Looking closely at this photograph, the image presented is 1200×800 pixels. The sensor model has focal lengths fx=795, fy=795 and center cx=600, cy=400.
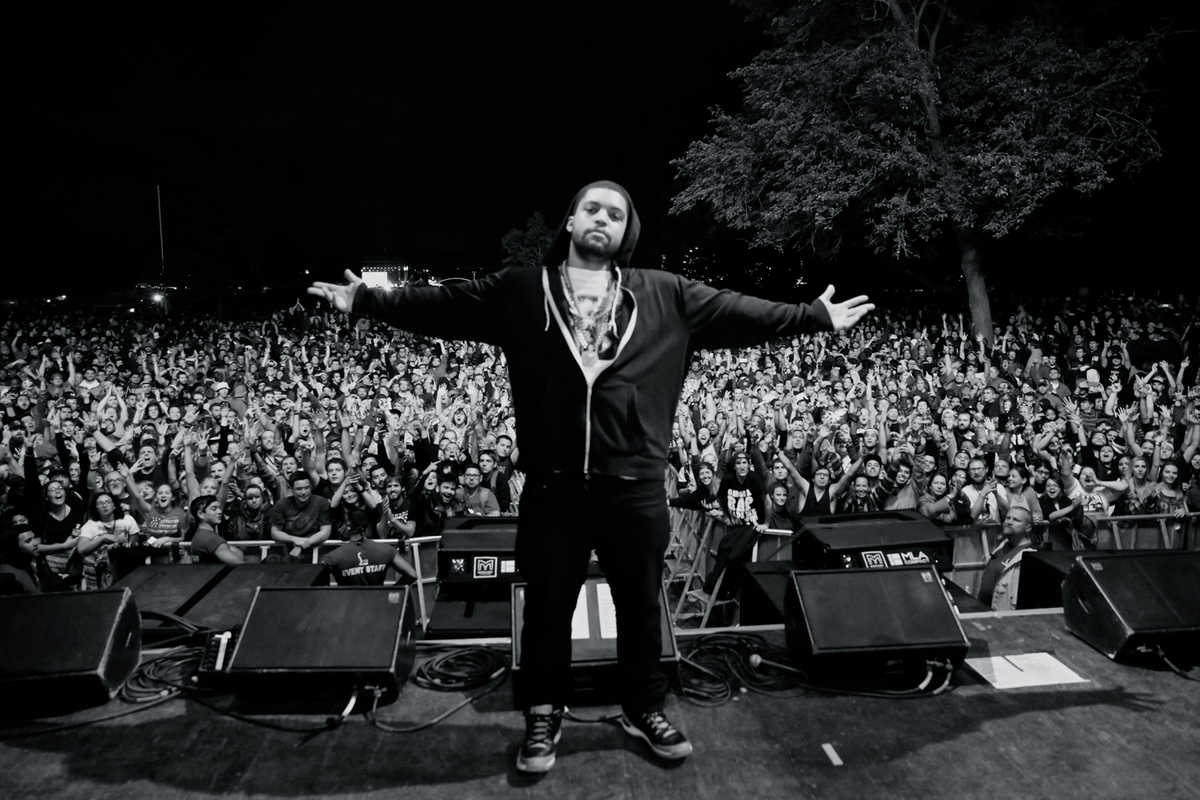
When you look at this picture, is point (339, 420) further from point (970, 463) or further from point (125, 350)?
point (125, 350)

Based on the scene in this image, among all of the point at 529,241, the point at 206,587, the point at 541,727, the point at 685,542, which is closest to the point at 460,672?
the point at 541,727

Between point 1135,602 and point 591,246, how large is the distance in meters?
2.65

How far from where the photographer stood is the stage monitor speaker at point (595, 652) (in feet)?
9.73

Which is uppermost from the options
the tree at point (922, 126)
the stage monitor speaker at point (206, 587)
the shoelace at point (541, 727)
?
the tree at point (922, 126)

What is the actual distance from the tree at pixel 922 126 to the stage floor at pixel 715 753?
14676 millimetres

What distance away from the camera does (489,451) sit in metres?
7.50

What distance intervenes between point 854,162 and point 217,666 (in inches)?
650

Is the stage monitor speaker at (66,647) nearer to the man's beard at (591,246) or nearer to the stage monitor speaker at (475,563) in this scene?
the stage monitor speaker at (475,563)

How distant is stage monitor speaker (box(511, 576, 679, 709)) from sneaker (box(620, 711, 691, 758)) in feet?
0.72

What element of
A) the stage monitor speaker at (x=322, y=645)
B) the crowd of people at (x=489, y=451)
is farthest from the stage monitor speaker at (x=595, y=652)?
the crowd of people at (x=489, y=451)

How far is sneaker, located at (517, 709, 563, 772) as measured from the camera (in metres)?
2.51

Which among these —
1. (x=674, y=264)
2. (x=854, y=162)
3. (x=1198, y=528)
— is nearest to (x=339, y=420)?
(x=1198, y=528)

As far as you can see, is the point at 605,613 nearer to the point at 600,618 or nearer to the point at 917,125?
the point at 600,618

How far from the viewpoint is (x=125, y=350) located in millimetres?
21141
